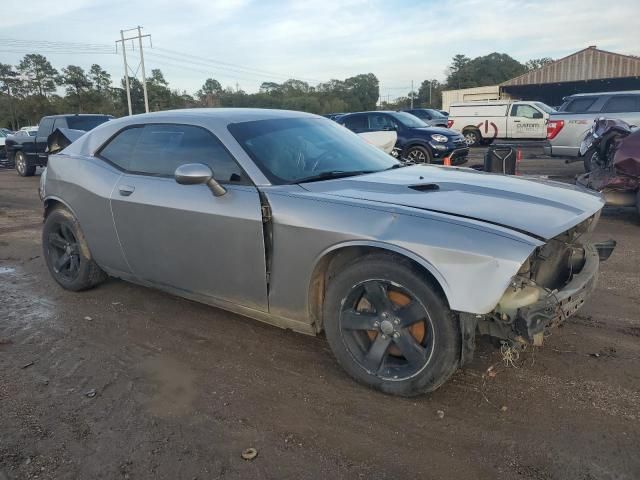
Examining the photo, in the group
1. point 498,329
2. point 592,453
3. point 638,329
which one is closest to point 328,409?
point 498,329

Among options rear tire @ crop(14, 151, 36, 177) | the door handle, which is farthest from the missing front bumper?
rear tire @ crop(14, 151, 36, 177)

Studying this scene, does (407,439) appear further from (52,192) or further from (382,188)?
(52,192)

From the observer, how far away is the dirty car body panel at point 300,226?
2506 mm

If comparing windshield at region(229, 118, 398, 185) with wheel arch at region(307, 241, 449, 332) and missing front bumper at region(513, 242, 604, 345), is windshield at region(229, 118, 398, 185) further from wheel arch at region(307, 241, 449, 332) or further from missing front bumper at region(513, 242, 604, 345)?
missing front bumper at region(513, 242, 604, 345)

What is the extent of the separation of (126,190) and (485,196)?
8.63 ft

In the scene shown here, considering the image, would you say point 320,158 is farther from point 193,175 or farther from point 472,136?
point 472,136

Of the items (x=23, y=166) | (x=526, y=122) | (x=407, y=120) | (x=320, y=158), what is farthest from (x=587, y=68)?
(x=320, y=158)

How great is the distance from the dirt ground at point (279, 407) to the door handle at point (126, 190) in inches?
40.4

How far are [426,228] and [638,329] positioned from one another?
2.14 metres

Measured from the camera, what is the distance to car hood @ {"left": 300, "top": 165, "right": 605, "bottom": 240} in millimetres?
2674

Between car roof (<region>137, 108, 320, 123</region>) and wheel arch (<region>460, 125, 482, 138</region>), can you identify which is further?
wheel arch (<region>460, 125, 482, 138</region>)

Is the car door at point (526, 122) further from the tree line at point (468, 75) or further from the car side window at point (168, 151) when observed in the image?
the tree line at point (468, 75)

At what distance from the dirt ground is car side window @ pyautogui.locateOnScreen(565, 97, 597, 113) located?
32.0ft

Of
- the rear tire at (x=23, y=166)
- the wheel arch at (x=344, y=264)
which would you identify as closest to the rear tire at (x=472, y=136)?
the rear tire at (x=23, y=166)
